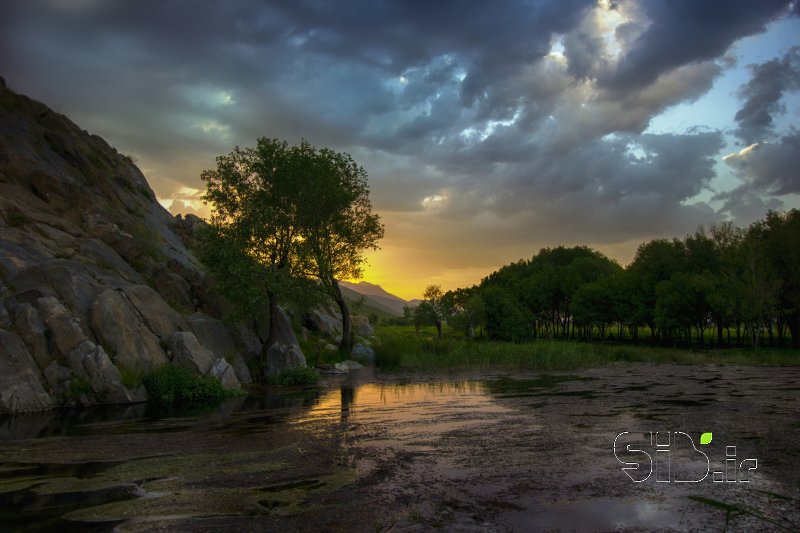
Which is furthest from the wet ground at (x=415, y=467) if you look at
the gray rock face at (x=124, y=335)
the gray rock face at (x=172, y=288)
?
the gray rock face at (x=172, y=288)

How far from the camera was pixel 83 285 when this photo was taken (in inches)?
1164

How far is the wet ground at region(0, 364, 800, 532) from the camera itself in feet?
28.3

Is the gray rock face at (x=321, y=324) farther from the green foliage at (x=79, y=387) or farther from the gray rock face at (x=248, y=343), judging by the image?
the green foliage at (x=79, y=387)

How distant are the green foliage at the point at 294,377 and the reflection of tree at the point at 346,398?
4.76m

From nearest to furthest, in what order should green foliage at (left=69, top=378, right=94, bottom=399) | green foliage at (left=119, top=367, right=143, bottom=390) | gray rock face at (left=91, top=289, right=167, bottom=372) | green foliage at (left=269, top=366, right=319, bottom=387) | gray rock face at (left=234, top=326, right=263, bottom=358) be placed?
green foliage at (left=69, top=378, right=94, bottom=399)
green foliage at (left=119, top=367, right=143, bottom=390)
gray rock face at (left=91, top=289, right=167, bottom=372)
green foliage at (left=269, top=366, right=319, bottom=387)
gray rock face at (left=234, top=326, right=263, bottom=358)

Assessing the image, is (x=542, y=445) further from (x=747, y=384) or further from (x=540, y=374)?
(x=540, y=374)

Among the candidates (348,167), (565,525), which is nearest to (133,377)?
(565,525)

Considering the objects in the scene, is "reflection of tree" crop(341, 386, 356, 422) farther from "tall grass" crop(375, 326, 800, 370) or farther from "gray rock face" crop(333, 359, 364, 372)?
"tall grass" crop(375, 326, 800, 370)

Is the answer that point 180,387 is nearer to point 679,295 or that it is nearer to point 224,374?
point 224,374

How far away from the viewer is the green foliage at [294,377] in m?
35.9

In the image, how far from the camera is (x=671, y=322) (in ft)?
258

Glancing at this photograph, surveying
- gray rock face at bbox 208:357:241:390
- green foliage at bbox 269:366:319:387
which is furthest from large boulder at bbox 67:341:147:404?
green foliage at bbox 269:366:319:387

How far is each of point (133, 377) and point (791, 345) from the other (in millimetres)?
79968

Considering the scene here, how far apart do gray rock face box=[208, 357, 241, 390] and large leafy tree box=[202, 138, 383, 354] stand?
8.58 meters
